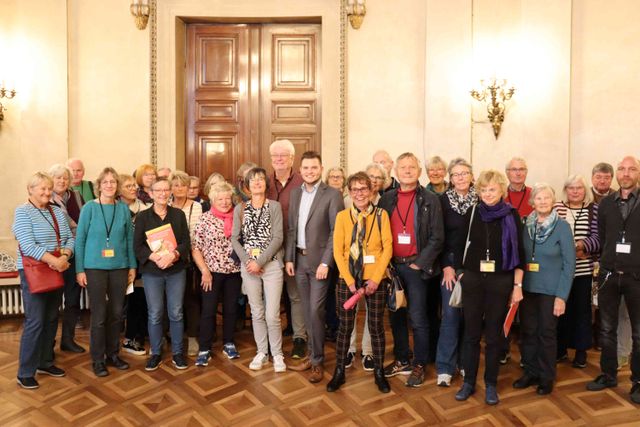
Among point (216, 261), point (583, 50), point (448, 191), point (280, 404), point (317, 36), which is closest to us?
point (280, 404)

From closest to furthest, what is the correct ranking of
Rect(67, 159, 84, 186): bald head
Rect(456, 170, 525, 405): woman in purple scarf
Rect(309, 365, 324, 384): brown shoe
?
Rect(456, 170, 525, 405): woman in purple scarf < Rect(309, 365, 324, 384): brown shoe < Rect(67, 159, 84, 186): bald head

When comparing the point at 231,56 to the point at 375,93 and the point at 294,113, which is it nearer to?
the point at 294,113

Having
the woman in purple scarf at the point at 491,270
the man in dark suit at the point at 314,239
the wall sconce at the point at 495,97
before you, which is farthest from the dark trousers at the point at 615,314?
the wall sconce at the point at 495,97

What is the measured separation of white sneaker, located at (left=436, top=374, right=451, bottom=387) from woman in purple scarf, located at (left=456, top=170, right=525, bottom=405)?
0.20 metres

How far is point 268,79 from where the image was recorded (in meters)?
6.59

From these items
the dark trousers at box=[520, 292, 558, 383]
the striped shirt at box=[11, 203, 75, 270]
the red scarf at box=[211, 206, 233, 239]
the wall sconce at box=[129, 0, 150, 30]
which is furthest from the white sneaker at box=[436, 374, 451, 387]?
the wall sconce at box=[129, 0, 150, 30]

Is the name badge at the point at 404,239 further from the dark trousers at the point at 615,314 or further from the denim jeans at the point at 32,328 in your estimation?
the denim jeans at the point at 32,328

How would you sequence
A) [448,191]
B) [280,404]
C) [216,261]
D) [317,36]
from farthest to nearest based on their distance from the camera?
[317,36] < [216,261] < [448,191] < [280,404]

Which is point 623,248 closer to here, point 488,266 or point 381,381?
point 488,266

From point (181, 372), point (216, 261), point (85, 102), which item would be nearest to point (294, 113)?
point (85, 102)

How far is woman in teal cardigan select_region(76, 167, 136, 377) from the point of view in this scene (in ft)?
13.4

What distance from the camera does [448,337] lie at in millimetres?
3945

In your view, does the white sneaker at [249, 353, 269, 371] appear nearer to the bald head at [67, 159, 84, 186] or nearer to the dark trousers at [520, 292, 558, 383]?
the dark trousers at [520, 292, 558, 383]

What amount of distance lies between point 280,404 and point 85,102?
4237 millimetres
